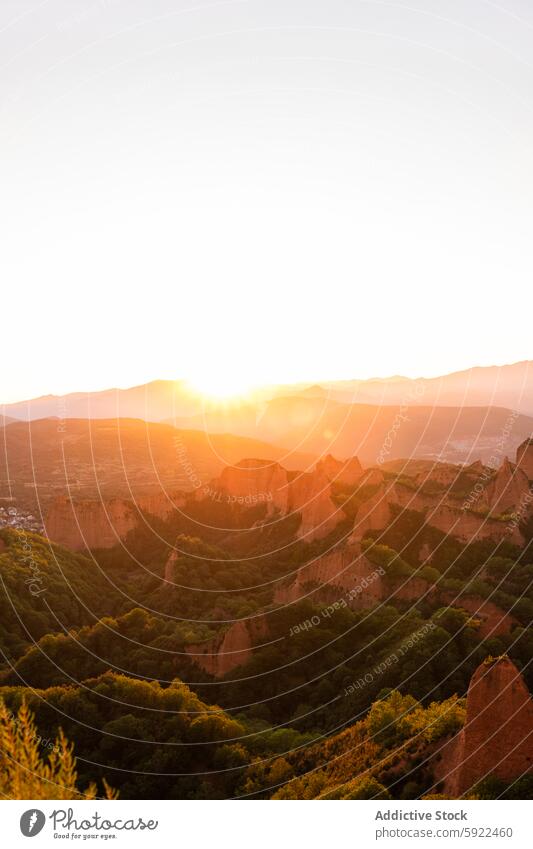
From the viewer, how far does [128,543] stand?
62.9m

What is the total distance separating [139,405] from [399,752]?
598 feet

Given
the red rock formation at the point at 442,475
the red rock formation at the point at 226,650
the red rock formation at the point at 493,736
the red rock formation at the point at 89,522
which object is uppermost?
the red rock formation at the point at 442,475

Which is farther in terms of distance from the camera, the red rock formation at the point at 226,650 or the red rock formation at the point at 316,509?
the red rock formation at the point at 316,509

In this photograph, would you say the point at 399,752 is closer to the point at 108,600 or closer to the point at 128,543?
the point at 108,600

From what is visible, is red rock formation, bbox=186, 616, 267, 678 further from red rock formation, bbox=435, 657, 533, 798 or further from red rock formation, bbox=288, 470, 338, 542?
red rock formation, bbox=288, 470, 338, 542

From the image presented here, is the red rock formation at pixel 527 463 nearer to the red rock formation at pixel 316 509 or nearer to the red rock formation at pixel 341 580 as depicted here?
the red rock formation at pixel 316 509

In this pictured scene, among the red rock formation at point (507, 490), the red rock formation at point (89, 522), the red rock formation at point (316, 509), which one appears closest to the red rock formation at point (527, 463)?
the red rock formation at point (507, 490)

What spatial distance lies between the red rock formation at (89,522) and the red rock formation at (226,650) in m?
27.8

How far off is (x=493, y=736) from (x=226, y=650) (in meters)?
18.7

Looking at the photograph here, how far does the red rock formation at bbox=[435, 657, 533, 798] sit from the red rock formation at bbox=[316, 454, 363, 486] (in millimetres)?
42324

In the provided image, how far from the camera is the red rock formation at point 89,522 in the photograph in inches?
2402

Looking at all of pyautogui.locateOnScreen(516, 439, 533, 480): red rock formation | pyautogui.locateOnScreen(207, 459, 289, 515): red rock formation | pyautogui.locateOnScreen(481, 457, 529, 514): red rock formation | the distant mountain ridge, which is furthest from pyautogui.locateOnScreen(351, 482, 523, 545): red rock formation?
the distant mountain ridge

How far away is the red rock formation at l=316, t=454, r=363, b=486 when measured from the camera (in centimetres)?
6344

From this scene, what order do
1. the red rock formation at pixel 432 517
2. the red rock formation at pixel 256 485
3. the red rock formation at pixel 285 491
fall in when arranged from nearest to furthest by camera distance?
the red rock formation at pixel 432 517
the red rock formation at pixel 285 491
the red rock formation at pixel 256 485
